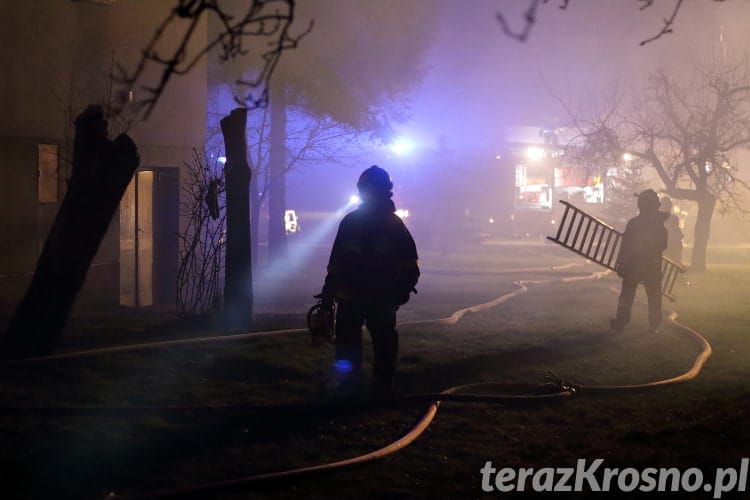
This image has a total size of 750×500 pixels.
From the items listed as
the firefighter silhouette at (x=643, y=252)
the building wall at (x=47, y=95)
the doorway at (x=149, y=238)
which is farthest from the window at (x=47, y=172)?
the firefighter silhouette at (x=643, y=252)

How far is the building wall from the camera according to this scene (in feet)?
36.8

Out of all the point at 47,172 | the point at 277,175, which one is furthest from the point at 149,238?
the point at 277,175

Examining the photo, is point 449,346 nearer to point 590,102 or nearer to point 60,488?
point 60,488

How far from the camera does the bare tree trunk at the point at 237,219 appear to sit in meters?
10.4

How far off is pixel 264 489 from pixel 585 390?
12.1 ft

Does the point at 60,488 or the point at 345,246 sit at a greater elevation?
the point at 345,246

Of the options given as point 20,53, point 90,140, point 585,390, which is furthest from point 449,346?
point 20,53

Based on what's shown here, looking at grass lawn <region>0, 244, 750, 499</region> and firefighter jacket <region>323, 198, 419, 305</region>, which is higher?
firefighter jacket <region>323, 198, 419, 305</region>

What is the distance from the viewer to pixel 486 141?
2045 inches

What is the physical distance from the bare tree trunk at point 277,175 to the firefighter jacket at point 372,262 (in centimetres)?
1803

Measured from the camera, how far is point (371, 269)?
6.69 meters

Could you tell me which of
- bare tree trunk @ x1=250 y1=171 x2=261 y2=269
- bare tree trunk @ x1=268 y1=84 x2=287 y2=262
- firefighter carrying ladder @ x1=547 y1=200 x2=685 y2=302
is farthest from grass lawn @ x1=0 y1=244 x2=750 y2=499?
bare tree trunk @ x1=268 y1=84 x2=287 y2=262

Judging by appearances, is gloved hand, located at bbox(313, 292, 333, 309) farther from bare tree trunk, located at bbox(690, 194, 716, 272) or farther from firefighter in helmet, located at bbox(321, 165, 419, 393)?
bare tree trunk, located at bbox(690, 194, 716, 272)

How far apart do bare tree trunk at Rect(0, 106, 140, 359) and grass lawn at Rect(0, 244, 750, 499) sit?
40 centimetres
